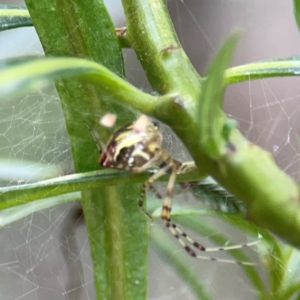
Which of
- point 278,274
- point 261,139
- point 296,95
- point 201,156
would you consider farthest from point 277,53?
point 201,156

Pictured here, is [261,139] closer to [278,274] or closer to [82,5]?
[278,274]

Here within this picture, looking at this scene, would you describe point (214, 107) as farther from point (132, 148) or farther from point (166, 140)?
point (166, 140)

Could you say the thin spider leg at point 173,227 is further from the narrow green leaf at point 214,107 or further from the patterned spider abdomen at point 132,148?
the narrow green leaf at point 214,107

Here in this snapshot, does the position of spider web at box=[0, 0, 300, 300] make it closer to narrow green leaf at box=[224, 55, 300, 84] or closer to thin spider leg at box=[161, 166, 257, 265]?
thin spider leg at box=[161, 166, 257, 265]

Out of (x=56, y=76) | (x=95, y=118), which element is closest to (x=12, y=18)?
(x=95, y=118)

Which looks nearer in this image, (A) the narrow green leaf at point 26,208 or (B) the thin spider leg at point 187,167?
(B) the thin spider leg at point 187,167

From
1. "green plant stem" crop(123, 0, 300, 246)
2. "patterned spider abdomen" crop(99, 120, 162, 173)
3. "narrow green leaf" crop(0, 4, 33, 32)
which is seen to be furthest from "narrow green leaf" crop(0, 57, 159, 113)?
"narrow green leaf" crop(0, 4, 33, 32)

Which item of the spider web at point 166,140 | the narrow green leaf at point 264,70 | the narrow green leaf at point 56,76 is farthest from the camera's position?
the spider web at point 166,140

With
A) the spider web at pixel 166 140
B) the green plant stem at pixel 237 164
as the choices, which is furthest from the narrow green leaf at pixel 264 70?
the spider web at pixel 166 140
